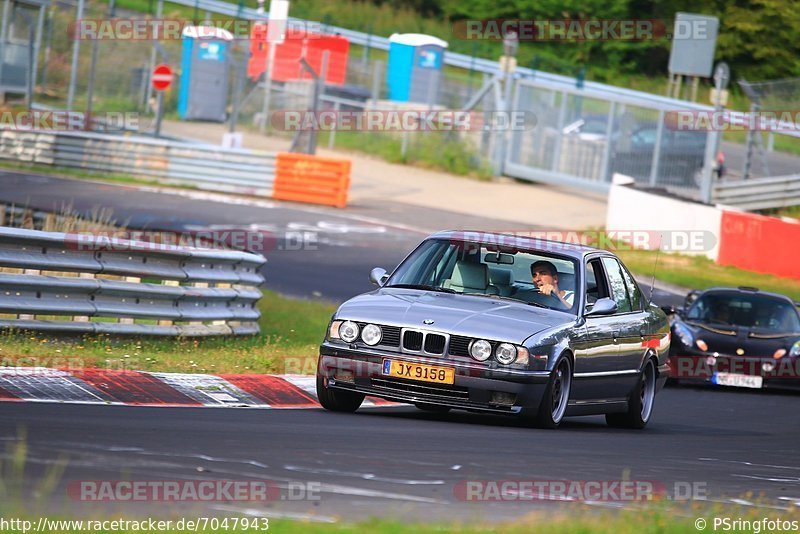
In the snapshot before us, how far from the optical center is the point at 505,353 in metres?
9.77

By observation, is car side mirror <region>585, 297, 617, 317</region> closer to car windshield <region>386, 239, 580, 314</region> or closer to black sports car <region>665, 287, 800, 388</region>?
car windshield <region>386, 239, 580, 314</region>

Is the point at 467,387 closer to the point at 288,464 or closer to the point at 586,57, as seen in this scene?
the point at 288,464

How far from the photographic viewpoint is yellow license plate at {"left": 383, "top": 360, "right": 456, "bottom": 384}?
973cm

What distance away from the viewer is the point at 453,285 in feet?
35.8

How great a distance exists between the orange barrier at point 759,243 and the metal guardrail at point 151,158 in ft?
33.1

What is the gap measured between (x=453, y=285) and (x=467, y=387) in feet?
4.40

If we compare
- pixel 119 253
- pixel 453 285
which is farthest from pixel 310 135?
pixel 453 285

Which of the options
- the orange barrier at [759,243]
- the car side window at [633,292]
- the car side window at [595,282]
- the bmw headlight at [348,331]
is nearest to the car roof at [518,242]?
the car side window at [595,282]

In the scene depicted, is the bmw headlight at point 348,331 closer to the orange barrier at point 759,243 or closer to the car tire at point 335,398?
the car tire at point 335,398

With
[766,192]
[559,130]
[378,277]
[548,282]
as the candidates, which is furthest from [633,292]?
[559,130]

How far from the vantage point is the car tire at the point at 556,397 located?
395 inches

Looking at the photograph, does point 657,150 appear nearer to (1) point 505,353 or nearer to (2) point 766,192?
(2) point 766,192

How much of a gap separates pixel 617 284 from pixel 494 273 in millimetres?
1389

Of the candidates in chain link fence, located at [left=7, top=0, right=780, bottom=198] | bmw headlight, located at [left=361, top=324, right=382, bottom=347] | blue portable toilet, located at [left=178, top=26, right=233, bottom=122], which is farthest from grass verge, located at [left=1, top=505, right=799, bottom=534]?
blue portable toilet, located at [left=178, top=26, right=233, bottom=122]
